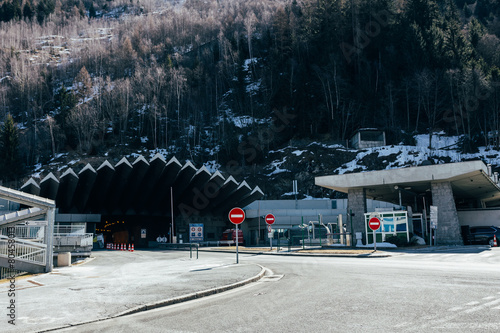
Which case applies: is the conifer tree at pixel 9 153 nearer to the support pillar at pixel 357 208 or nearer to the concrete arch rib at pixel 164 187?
the concrete arch rib at pixel 164 187

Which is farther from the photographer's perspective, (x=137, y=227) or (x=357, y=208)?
(x=137, y=227)

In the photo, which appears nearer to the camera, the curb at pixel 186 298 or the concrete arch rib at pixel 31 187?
the curb at pixel 186 298

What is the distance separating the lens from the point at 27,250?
1753cm

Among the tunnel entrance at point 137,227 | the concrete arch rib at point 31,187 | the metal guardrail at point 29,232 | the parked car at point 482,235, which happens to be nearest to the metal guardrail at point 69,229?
the metal guardrail at point 29,232

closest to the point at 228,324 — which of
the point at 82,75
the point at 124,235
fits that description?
the point at 124,235

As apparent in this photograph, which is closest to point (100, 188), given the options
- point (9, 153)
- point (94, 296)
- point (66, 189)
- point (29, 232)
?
point (66, 189)

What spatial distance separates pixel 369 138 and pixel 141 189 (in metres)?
40.7

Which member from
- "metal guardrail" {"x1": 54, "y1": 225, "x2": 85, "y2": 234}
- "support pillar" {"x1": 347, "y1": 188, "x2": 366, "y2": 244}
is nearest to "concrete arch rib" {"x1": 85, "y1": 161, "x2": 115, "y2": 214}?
"metal guardrail" {"x1": 54, "y1": 225, "x2": 85, "y2": 234}

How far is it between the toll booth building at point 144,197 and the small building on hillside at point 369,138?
2580 centimetres

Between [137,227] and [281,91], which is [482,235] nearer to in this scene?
[137,227]

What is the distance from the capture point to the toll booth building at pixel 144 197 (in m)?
47.9

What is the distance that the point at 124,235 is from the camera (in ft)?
189

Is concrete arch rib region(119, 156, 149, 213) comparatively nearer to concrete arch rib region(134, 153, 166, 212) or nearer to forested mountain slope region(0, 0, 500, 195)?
concrete arch rib region(134, 153, 166, 212)

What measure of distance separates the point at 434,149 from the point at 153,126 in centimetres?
5717
